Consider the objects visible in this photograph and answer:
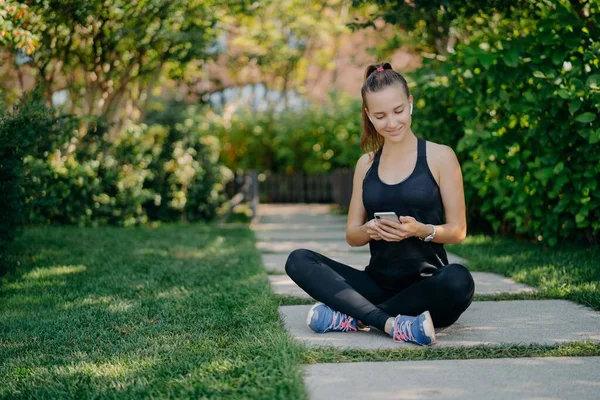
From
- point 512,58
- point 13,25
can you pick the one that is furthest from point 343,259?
point 13,25

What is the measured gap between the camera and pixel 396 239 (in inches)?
124

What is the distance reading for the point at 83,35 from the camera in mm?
7758

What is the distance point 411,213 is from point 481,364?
0.88 m

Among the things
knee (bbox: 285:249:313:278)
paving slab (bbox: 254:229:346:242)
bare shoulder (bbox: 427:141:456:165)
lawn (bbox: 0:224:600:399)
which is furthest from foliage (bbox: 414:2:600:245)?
knee (bbox: 285:249:313:278)

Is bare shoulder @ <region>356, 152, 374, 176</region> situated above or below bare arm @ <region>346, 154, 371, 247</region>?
above

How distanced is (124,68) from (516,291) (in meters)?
6.12

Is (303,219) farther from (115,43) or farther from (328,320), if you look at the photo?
(328,320)

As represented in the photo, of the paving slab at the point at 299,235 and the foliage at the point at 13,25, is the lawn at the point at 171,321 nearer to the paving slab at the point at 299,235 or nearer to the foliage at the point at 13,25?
the paving slab at the point at 299,235

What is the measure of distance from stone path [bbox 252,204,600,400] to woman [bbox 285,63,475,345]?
0.44 ft

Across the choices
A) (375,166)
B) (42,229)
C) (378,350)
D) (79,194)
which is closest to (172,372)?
(378,350)

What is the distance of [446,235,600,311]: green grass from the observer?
401 centimetres

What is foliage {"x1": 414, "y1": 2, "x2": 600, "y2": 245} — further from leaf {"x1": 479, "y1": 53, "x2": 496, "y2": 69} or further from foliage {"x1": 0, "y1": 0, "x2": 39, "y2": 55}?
foliage {"x1": 0, "y1": 0, "x2": 39, "y2": 55}

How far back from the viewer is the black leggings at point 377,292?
3.13 m

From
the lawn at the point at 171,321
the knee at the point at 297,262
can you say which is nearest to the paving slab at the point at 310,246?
the lawn at the point at 171,321
